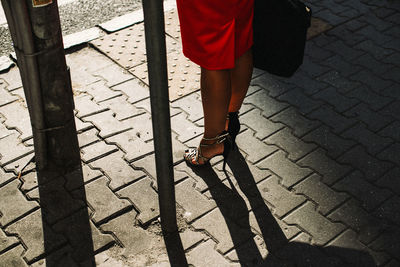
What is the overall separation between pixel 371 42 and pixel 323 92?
920mm

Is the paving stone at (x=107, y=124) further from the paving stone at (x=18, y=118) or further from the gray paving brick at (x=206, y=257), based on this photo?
the gray paving brick at (x=206, y=257)

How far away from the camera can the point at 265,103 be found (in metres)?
3.79

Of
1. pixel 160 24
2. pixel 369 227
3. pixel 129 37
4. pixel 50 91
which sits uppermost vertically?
pixel 160 24

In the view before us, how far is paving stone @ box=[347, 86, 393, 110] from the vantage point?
3750 mm

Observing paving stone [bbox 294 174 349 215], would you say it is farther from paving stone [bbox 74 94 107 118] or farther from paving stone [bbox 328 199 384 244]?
paving stone [bbox 74 94 107 118]

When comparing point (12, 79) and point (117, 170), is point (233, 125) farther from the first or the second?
point (12, 79)

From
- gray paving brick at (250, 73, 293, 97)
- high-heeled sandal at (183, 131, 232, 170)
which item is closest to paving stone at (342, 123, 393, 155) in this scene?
gray paving brick at (250, 73, 293, 97)

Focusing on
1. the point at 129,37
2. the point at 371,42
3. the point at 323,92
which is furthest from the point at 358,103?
the point at 129,37

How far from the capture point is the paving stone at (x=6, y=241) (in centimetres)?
277

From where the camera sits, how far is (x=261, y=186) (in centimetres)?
313

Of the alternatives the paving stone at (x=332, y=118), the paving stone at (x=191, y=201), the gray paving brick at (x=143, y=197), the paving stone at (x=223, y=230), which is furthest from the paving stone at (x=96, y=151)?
the paving stone at (x=332, y=118)

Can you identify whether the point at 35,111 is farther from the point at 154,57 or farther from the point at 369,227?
the point at 369,227

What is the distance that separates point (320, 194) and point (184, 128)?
41.7 inches

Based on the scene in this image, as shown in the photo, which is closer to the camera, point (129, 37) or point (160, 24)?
point (160, 24)
